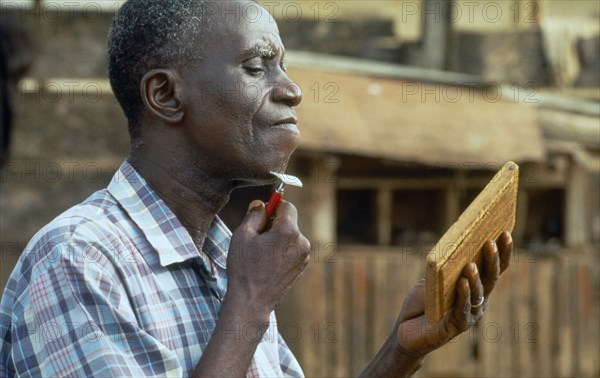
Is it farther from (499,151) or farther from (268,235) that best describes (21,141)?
(268,235)

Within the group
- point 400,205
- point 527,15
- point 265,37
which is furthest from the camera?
point 527,15

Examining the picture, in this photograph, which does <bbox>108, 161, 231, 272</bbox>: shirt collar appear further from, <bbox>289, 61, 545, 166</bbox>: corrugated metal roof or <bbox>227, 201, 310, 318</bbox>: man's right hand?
<bbox>289, 61, 545, 166</bbox>: corrugated metal roof

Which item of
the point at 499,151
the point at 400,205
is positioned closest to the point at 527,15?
the point at 400,205

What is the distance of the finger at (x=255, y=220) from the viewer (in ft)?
6.94

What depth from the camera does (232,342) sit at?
6.39 feet

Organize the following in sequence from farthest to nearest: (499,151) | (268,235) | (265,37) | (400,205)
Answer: (400,205), (499,151), (265,37), (268,235)

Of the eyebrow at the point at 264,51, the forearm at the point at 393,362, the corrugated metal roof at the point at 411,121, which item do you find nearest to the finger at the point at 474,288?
the forearm at the point at 393,362

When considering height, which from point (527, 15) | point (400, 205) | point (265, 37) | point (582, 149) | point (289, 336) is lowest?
point (289, 336)

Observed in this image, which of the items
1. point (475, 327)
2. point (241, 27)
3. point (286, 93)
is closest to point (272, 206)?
point (286, 93)

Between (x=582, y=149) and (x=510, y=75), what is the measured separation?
2928 mm

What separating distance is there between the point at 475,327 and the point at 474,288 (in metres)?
5.08

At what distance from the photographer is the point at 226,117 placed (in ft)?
7.24

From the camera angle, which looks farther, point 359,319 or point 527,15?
point 527,15

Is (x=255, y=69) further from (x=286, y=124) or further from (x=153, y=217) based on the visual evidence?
(x=153, y=217)
